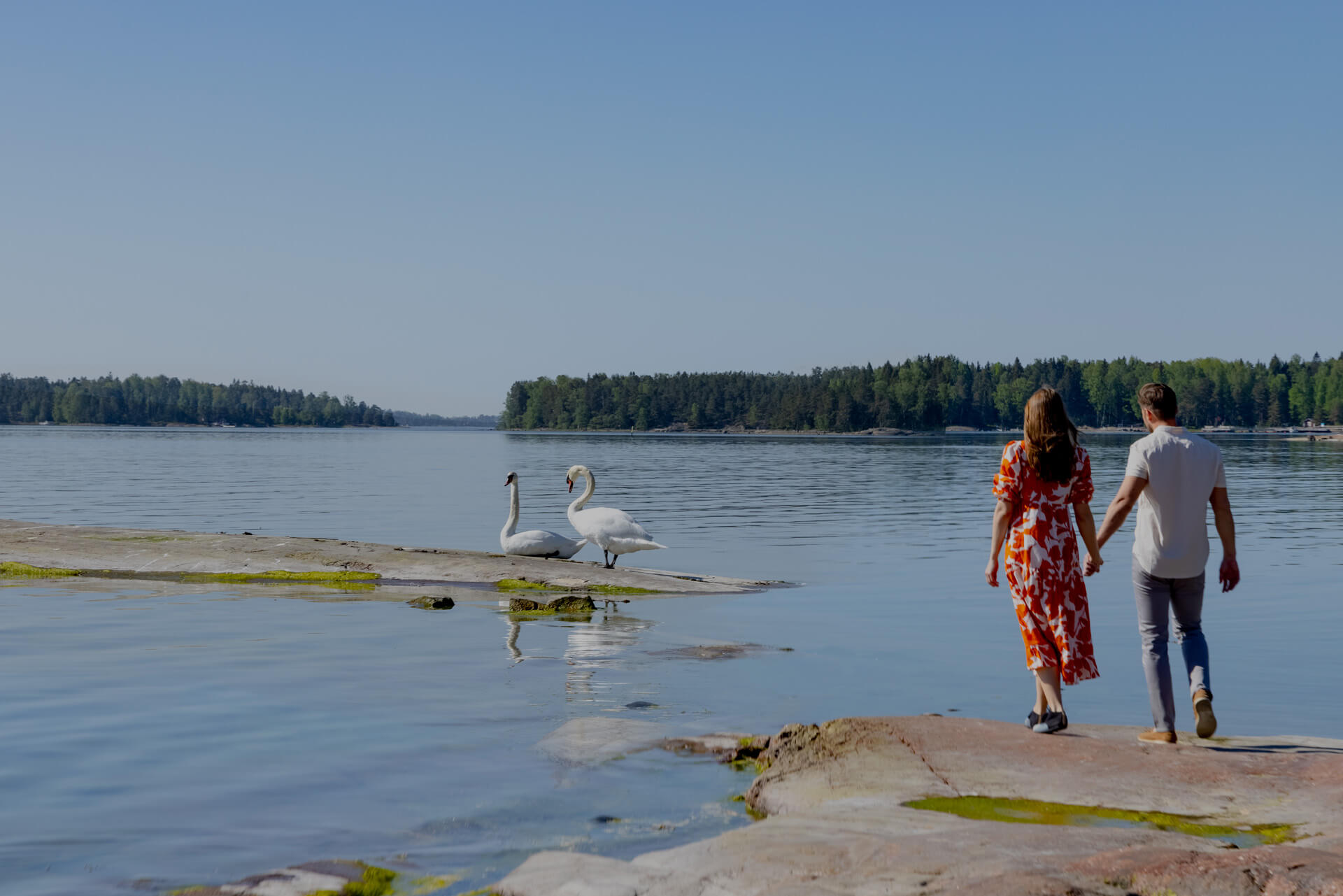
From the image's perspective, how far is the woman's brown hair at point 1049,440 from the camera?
779 centimetres

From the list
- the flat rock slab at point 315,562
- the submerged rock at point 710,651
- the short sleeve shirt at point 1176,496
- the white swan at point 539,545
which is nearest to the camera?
the short sleeve shirt at point 1176,496

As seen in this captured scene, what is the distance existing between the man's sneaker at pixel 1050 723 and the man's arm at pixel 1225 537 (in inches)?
55.0

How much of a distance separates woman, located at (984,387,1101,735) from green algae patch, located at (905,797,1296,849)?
5.11ft

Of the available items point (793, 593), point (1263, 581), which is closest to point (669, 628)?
point (793, 593)

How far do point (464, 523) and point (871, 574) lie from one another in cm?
1453

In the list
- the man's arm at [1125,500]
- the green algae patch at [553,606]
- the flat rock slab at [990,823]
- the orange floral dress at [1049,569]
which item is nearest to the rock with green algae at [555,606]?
the green algae patch at [553,606]

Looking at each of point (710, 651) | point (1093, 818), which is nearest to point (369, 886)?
point (1093, 818)

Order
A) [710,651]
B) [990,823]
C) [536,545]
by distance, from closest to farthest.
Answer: [990,823]
[710,651]
[536,545]

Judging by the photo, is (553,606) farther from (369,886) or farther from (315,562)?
(369,886)

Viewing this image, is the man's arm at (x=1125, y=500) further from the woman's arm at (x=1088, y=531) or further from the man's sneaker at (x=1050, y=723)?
the man's sneaker at (x=1050, y=723)

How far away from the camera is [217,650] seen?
1194 centimetres

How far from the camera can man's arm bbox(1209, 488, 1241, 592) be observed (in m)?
7.68

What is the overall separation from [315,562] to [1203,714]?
1343cm

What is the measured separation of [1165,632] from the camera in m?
7.82
